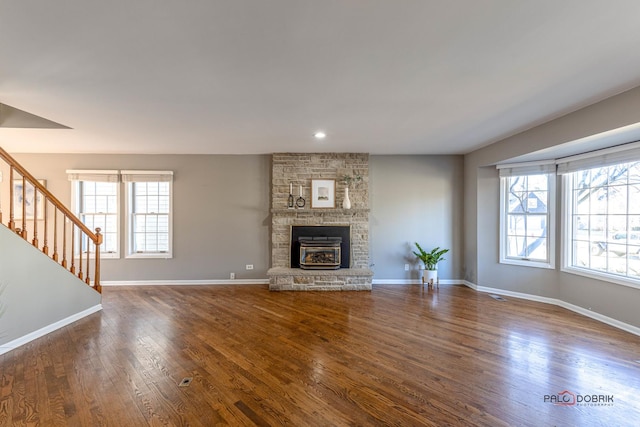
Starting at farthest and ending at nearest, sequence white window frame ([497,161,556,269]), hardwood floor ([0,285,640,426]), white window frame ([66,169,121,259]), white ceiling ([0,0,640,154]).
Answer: white window frame ([66,169,121,259]) < white window frame ([497,161,556,269]) < hardwood floor ([0,285,640,426]) < white ceiling ([0,0,640,154])

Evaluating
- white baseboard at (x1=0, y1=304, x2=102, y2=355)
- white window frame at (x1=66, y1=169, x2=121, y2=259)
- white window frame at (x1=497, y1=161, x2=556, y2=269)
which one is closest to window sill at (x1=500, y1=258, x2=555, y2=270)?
white window frame at (x1=497, y1=161, x2=556, y2=269)

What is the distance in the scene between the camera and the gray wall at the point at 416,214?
199 inches

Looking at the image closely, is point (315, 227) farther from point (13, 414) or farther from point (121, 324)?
point (13, 414)

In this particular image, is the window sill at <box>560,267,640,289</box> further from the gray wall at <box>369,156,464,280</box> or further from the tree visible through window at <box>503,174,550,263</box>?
the gray wall at <box>369,156,464,280</box>

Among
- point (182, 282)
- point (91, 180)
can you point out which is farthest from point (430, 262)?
point (91, 180)

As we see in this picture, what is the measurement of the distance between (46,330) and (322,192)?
13.8 ft

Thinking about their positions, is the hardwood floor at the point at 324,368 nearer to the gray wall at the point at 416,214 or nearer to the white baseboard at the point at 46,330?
the white baseboard at the point at 46,330

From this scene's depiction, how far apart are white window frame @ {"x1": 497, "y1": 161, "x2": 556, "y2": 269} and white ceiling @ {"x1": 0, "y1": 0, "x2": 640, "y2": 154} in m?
1.03

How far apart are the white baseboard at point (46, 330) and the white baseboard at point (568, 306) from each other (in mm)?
6133

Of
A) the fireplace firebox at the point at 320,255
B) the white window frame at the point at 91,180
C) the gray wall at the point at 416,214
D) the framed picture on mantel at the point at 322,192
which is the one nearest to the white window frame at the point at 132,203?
the white window frame at the point at 91,180

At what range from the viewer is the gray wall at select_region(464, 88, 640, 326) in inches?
104

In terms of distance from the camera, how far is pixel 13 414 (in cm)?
175

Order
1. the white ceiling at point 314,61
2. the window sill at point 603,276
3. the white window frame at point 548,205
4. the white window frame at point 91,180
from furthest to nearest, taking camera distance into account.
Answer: the white window frame at point 91,180
the white window frame at point 548,205
the window sill at point 603,276
the white ceiling at point 314,61

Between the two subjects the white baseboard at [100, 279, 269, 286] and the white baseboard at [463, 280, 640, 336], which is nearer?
the white baseboard at [463, 280, 640, 336]
